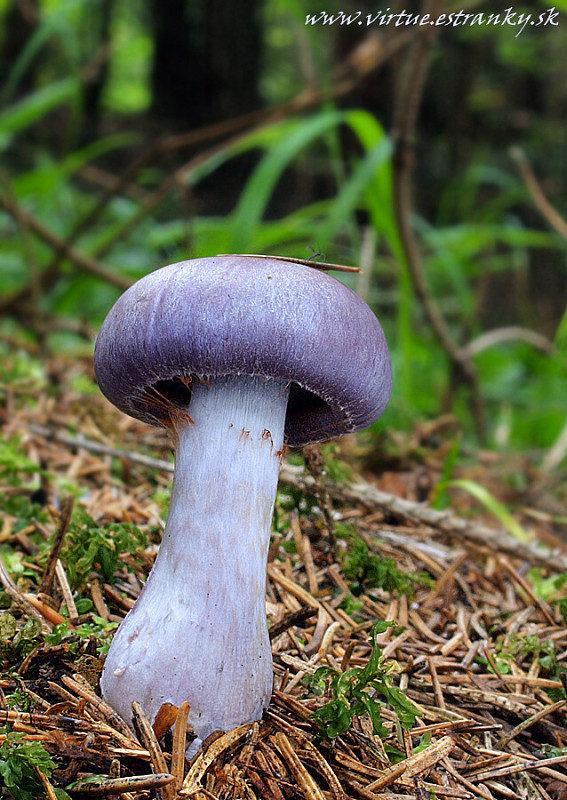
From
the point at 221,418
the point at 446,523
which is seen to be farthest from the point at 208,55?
the point at 221,418

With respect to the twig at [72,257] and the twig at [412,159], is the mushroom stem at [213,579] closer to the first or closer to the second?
the twig at [412,159]

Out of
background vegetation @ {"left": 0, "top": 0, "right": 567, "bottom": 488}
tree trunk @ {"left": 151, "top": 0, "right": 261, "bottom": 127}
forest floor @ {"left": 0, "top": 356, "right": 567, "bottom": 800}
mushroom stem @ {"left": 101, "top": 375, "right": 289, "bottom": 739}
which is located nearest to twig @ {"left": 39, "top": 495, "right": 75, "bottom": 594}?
forest floor @ {"left": 0, "top": 356, "right": 567, "bottom": 800}

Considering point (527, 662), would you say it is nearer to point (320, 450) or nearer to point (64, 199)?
point (320, 450)

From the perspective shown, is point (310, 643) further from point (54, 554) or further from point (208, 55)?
point (208, 55)

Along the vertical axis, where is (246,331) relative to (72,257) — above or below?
below

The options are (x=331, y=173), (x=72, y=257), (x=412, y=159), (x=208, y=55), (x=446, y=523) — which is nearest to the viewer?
(x=446, y=523)

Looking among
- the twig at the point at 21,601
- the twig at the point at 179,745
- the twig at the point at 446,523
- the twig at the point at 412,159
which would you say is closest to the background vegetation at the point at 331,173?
the twig at the point at 412,159
